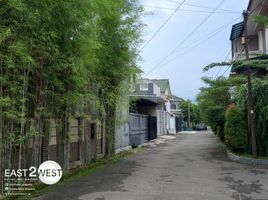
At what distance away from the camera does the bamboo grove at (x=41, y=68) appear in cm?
585

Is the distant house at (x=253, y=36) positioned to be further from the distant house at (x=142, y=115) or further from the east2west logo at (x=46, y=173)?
the east2west logo at (x=46, y=173)

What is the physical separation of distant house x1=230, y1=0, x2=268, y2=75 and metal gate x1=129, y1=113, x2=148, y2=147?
6020 mm

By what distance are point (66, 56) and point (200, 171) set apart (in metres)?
5.10

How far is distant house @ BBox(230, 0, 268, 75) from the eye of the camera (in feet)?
55.6

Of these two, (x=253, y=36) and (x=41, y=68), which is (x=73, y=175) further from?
(x=253, y=36)

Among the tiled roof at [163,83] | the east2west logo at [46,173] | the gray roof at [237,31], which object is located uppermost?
the gray roof at [237,31]

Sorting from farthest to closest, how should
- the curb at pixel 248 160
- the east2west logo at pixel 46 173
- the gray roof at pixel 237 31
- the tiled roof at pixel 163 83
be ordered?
the tiled roof at pixel 163 83 → the gray roof at pixel 237 31 → the curb at pixel 248 160 → the east2west logo at pixel 46 173

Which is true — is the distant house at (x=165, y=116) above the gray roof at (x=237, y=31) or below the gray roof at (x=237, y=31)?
below

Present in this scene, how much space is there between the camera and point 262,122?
12.2m

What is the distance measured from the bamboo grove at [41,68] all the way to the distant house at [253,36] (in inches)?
340

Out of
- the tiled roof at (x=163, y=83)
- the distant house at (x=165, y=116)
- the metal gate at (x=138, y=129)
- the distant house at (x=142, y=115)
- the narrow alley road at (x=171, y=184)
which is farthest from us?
the tiled roof at (x=163, y=83)

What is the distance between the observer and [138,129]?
20266 millimetres

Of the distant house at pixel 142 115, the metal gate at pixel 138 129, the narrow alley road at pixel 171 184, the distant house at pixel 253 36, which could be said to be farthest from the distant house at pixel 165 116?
the narrow alley road at pixel 171 184

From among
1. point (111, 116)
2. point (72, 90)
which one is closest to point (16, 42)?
point (72, 90)
